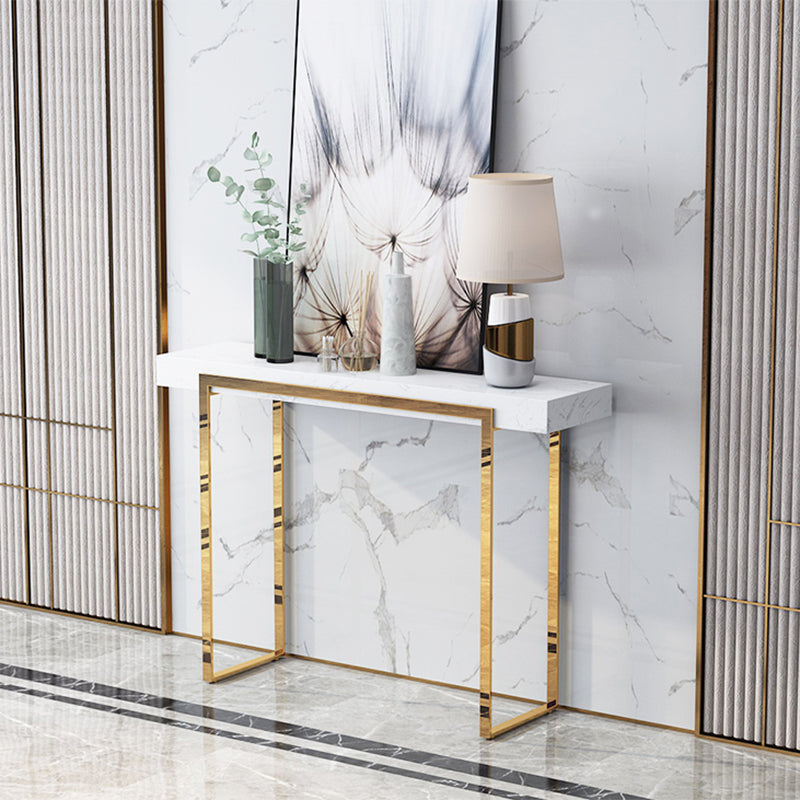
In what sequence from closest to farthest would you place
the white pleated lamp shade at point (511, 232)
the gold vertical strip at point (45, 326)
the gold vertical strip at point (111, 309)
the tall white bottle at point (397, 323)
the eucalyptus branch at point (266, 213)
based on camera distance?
the white pleated lamp shade at point (511, 232), the tall white bottle at point (397, 323), the eucalyptus branch at point (266, 213), the gold vertical strip at point (111, 309), the gold vertical strip at point (45, 326)

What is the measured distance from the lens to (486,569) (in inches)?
147

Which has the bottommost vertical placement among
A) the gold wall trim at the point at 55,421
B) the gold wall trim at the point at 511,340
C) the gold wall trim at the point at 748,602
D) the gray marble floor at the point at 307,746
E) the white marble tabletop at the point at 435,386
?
the gray marble floor at the point at 307,746

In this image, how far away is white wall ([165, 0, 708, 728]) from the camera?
3.73 m

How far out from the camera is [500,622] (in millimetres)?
4078

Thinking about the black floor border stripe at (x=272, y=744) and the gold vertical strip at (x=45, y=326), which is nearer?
the black floor border stripe at (x=272, y=744)

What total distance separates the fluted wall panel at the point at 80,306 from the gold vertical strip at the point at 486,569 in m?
1.38

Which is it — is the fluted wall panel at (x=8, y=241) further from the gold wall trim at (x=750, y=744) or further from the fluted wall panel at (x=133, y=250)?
the gold wall trim at (x=750, y=744)

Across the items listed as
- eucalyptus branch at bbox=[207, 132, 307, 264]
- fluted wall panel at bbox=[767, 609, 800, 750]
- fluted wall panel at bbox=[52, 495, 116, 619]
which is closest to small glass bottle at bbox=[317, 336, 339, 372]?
eucalyptus branch at bbox=[207, 132, 307, 264]

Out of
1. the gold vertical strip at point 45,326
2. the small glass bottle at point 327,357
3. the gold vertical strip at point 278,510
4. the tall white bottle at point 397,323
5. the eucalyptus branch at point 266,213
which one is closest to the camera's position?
the tall white bottle at point 397,323

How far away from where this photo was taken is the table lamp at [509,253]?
3596mm

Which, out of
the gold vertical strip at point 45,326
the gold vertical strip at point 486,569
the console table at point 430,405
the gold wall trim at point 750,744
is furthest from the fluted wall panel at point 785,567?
the gold vertical strip at point 45,326

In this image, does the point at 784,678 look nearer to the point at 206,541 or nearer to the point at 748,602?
the point at 748,602

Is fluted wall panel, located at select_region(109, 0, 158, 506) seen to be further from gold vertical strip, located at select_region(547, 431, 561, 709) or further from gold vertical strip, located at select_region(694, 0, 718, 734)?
gold vertical strip, located at select_region(694, 0, 718, 734)

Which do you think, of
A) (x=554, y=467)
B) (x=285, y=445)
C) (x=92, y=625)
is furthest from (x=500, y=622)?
(x=92, y=625)
